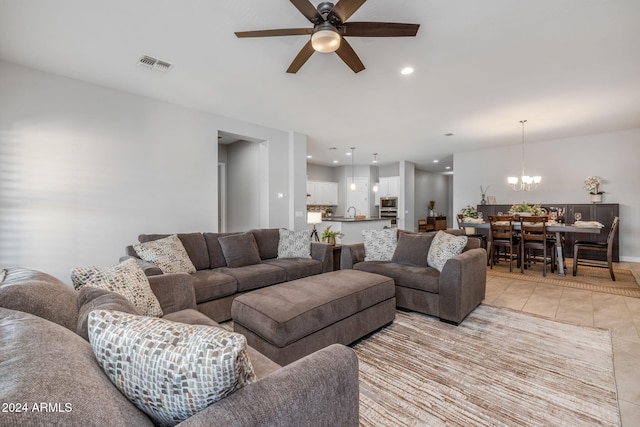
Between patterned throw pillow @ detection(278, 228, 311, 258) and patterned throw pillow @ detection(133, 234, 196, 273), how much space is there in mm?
1305

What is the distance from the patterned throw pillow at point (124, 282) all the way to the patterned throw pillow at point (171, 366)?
922 millimetres

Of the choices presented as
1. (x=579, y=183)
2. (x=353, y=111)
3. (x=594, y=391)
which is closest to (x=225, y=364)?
(x=594, y=391)

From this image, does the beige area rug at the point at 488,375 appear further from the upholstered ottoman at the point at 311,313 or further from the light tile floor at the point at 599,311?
the upholstered ottoman at the point at 311,313

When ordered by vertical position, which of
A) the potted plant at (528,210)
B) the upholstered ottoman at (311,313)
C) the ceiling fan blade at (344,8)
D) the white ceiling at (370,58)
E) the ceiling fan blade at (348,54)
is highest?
the white ceiling at (370,58)

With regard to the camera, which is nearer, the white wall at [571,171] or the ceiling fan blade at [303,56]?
the ceiling fan blade at [303,56]

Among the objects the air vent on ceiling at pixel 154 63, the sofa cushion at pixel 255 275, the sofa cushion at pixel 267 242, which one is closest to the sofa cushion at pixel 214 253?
the sofa cushion at pixel 255 275

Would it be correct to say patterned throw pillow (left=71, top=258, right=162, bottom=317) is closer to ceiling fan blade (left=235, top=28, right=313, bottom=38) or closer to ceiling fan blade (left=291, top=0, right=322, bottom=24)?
ceiling fan blade (left=235, top=28, right=313, bottom=38)

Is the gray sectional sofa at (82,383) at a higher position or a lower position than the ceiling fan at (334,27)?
lower

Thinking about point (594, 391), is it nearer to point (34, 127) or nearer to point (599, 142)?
point (34, 127)

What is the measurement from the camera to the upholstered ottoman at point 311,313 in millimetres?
1925

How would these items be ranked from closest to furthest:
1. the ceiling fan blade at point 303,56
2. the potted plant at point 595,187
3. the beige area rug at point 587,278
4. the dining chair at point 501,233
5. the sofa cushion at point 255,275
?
the ceiling fan blade at point 303,56 < the sofa cushion at point 255,275 < the beige area rug at point 587,278 < the dining chair at point 501,233 < the potted plant at point 595,187

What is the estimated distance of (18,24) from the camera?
240 centimetres

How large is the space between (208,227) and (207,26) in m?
2.94

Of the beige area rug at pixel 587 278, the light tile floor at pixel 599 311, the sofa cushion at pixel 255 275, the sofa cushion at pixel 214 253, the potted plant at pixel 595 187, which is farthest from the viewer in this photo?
the potted plant at pixel 595 187
